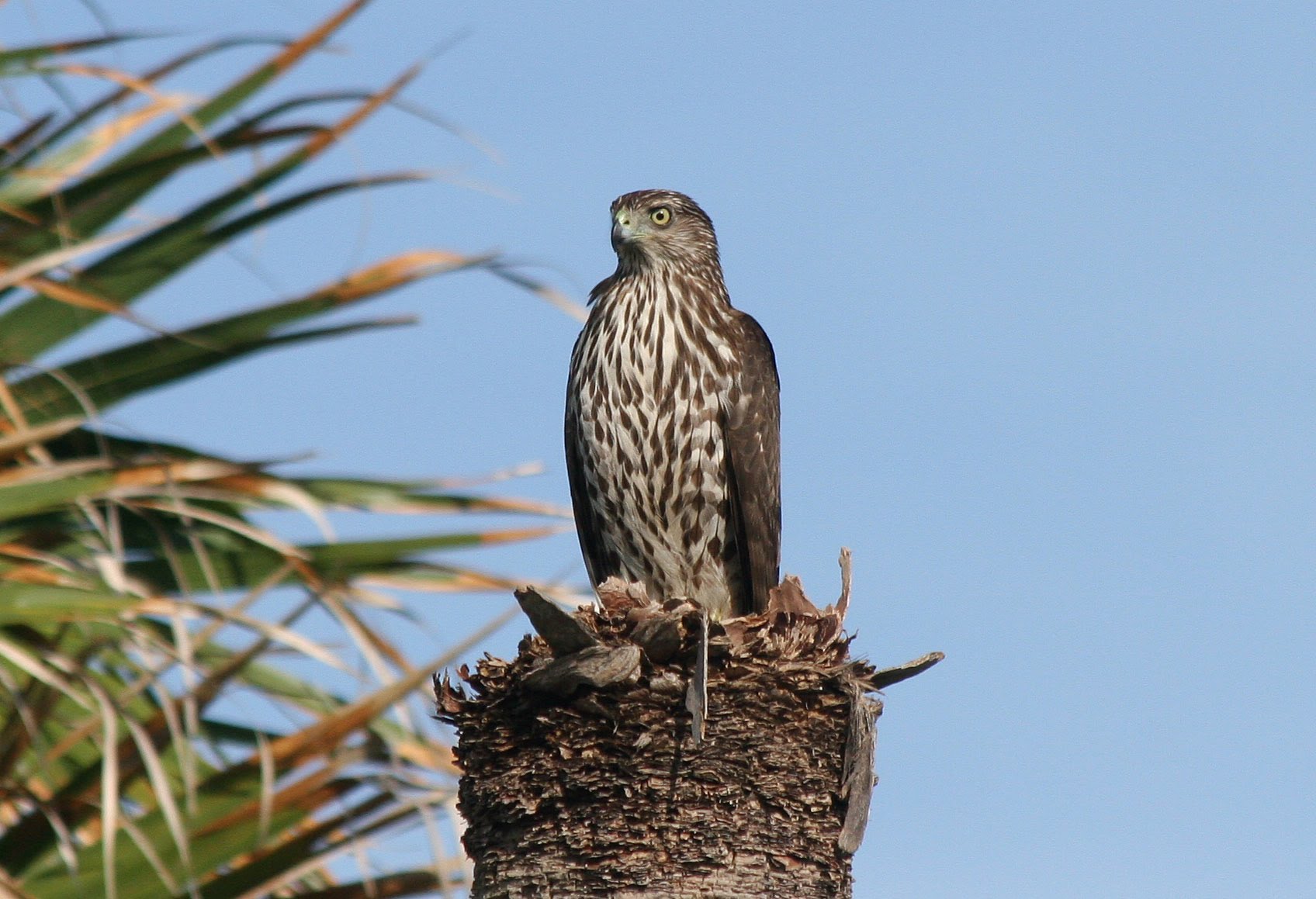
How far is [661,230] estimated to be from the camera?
745 cm

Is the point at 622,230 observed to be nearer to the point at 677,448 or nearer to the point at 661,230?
the point at 661,230

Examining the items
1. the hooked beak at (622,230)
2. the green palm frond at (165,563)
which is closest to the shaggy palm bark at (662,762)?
the green palm frond at (165,563)

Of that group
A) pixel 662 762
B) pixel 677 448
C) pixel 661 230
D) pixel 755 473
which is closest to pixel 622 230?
pixel 661 230

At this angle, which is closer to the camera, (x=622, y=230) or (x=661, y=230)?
(x=622, y=230)

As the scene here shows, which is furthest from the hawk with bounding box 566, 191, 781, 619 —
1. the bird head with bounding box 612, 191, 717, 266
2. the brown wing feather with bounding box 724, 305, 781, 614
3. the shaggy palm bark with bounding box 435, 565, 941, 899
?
the shaggy palm bark with bounding box 435, 565, 941, 899

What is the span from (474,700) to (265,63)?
2075 millimetres

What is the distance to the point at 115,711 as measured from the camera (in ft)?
13.5

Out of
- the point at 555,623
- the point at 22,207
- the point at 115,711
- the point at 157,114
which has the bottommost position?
the point at 115,711

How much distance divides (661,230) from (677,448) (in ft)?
3.98

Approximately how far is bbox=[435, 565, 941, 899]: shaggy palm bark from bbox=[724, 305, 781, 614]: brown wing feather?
220cm

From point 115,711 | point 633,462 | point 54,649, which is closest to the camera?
point 115,711

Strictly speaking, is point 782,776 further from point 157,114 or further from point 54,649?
point 157,114

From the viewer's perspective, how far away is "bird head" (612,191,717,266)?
289 inches

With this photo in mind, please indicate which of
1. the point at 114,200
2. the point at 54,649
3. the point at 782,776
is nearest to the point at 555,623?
the point at 782,776
